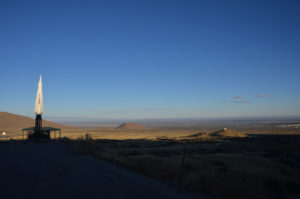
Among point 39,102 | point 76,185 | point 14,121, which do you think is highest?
point 14,121

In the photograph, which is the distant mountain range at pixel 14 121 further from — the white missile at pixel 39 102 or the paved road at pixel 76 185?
the paved road at pixel 76 185

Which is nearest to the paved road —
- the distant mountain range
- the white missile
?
the white missile

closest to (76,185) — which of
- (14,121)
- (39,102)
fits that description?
(39,102)

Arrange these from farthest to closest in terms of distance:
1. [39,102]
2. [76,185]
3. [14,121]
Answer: [14,121] < [39,102] < [76,185]

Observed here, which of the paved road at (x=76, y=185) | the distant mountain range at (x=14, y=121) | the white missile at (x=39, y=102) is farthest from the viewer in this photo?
the distant mountain range at (x=14, y=121)

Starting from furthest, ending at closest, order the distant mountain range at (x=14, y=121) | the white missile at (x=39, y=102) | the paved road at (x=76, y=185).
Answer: the distant mountain range at (x=14, y=121), the white missile at (x=39, y=102), the paved road at (x=76, y=185)

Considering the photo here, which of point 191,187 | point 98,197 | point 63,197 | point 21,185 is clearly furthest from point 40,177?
point 191,187

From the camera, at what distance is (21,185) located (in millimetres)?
7301

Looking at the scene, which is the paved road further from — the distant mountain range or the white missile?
the distant mountain range

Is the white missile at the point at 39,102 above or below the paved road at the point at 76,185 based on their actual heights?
above

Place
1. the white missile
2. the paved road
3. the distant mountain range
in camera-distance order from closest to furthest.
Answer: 1. the paved road
2. the white missile
3. the distant mountain range

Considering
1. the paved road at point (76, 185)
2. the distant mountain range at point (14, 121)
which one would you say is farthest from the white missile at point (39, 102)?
the distant mountain range at point (14, 121)

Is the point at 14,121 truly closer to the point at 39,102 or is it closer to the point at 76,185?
the point at 39,102

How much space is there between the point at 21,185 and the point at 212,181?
5963 mm
